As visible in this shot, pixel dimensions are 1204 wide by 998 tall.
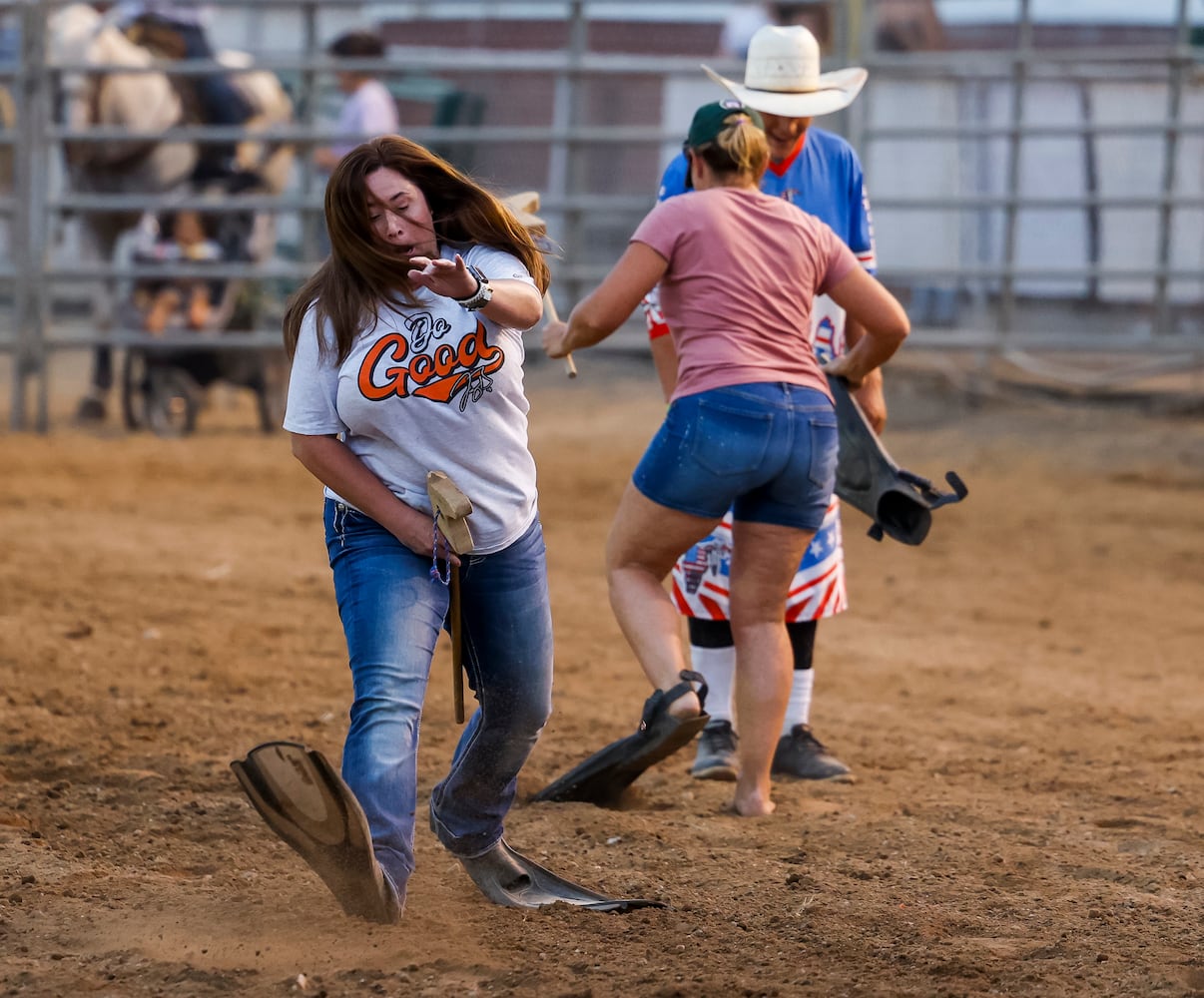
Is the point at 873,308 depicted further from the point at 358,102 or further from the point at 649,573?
the point at 358,102

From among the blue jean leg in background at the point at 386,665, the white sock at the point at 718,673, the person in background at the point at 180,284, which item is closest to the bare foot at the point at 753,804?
the white sock at the point at 718,673

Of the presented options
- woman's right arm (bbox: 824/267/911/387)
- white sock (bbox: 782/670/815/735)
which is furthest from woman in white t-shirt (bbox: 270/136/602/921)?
white sock (bbox: 782/670/815/735)

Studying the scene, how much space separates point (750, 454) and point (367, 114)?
7.47m

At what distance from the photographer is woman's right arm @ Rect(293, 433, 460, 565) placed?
10.6ft

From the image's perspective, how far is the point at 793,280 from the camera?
13.6ft

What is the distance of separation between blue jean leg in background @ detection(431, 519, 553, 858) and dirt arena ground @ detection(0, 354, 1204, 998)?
187 mm

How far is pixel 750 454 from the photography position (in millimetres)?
4098

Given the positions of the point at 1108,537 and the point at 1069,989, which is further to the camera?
the point at 1108,537

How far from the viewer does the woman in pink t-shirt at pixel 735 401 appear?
4.07m

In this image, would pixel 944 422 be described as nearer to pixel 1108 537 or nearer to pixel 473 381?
pixel 1108 537

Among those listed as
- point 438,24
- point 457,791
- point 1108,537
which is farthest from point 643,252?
point 438,24

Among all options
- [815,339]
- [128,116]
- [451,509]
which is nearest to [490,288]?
[451,509]

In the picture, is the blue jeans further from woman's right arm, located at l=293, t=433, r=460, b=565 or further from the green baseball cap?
the green baseball cap

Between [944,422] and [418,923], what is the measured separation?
27.9ft
